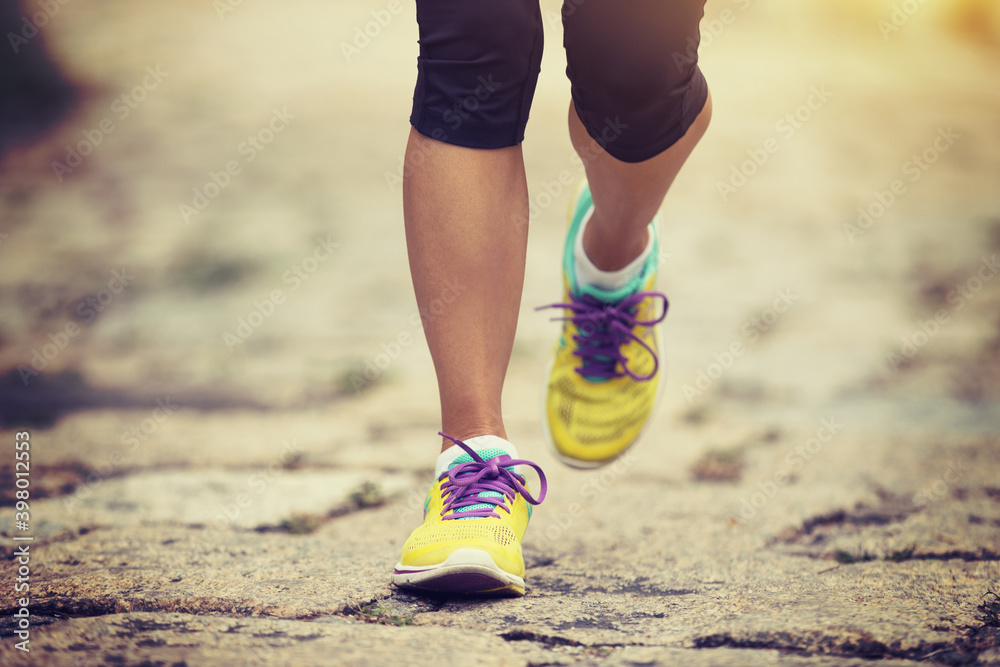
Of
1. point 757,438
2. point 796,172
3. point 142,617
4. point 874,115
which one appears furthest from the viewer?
point 874,115

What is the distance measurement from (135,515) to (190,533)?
0.82 feet

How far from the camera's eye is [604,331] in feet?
5.71

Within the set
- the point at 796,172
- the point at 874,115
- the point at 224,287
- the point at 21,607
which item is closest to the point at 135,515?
the point at 21,607

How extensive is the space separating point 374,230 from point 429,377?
1650mm

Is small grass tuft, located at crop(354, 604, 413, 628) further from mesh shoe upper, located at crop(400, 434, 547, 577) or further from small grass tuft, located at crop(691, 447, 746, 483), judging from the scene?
small grass tuft, located at crop(691, 447, 746, 483)

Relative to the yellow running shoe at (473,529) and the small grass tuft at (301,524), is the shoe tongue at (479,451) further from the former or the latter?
the small grass tuft at (301,524)

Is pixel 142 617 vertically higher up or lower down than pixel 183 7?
lower down

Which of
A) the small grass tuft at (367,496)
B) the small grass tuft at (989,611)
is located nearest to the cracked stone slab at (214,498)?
the small grass tuft at (367,496)

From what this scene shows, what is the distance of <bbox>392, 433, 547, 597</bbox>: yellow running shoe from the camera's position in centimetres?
109

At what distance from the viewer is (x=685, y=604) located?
3.75 feet

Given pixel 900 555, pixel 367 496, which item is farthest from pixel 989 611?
pixel 367 496

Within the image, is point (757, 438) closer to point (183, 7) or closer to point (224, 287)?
point (224, 287)

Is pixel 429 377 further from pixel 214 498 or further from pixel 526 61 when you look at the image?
pixel 526 61

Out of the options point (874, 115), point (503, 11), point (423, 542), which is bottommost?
point (423, 542)
